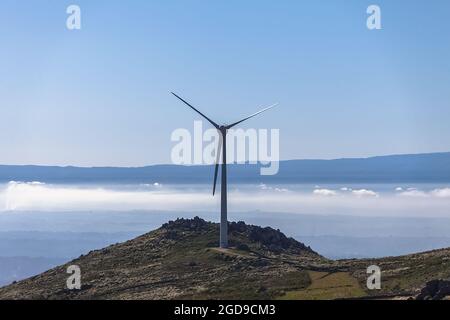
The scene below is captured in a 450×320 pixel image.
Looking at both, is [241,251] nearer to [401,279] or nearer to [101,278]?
[101,278]

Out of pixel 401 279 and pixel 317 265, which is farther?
pixel 317 265

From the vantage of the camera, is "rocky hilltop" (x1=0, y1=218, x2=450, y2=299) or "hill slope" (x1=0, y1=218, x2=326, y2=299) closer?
"rocky hilltop" (x1=0, y1=218, x2=450, y2=299)

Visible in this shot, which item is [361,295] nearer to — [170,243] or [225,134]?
[225,134]

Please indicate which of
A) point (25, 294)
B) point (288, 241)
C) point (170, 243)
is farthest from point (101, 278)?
point (288, 241)

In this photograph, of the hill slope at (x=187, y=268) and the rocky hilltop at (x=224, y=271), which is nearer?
the rocky hilltop at (x=224, y=271)

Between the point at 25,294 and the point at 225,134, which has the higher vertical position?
the point at 225,134

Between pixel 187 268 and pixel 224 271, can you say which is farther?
pixel 187 268
